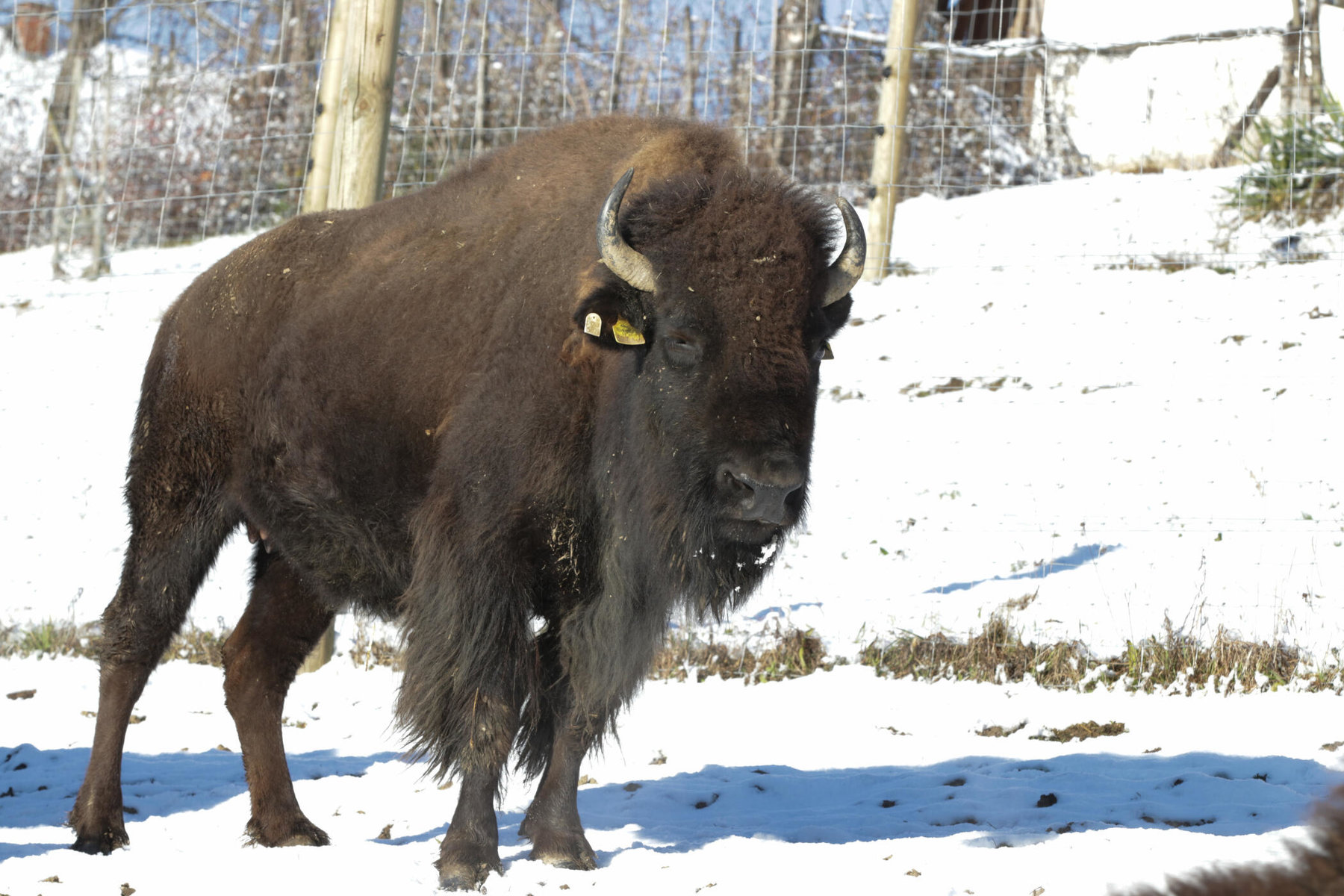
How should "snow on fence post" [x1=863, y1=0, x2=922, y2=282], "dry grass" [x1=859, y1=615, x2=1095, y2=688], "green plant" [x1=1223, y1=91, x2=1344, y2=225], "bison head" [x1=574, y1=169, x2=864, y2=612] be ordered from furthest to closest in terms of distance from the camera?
"green plant" [x1=1223, y1=91, x2=1344, y2=225] < "snow on fence post" [x1=863, y1=0, x2=922, y2=282] < "dry grass" [x1=859, y1=615, x2=1095, y2=688] < "bison head" [x1=574, y1=169, x2=864, y2=612]

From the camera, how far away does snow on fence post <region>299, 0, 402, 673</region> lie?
7238 millimetres

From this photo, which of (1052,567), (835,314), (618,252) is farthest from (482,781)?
(1052,567)

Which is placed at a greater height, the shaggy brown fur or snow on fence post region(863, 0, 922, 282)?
snow on fence post region(863, 0, 922, 282)

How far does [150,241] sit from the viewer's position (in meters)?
19.9

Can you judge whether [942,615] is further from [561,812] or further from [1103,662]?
[561,812]

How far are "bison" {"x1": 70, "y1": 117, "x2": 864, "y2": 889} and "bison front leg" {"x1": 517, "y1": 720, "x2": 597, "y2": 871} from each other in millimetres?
12

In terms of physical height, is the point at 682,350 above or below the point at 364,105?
below

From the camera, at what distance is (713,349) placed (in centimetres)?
399

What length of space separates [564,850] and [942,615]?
3.34m

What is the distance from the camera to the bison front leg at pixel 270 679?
4.95 m

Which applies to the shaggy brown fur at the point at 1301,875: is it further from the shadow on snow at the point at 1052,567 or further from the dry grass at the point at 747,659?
the shadow on snow at the point at 1052,567

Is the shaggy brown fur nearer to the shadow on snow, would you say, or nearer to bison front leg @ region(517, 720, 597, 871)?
bison front leg @ region(517, 720, 597, 871)

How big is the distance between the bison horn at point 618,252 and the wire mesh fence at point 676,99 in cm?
1081

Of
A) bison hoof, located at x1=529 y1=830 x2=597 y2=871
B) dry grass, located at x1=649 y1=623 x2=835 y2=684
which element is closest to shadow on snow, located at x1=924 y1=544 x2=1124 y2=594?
dry grass, located at x1=649 y1=623 x2=835 y2=684
